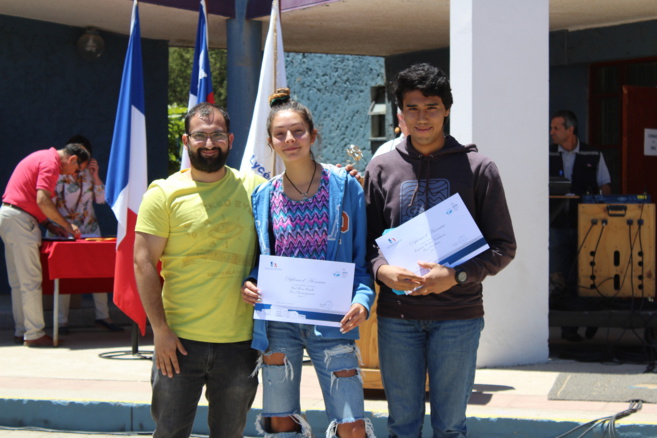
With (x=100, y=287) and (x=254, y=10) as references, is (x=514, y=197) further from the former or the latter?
(x=100, y=287)

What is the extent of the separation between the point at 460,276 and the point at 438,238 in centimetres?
17

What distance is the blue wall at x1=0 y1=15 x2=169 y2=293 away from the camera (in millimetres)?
10625

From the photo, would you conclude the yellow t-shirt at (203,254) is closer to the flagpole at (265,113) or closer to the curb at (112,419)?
the curb at (112,419)

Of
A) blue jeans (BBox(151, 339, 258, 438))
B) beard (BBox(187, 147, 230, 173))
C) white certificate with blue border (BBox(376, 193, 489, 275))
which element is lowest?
blue jeans (BBox(151, 339, 258, 438))

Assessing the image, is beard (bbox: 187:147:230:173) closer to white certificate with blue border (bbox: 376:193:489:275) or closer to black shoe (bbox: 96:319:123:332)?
white certificate with blue border (bbox: 376:193:489:275)

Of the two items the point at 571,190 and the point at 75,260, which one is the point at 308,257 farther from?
the point at 571,190

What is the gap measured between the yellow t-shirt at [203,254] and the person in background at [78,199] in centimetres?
556

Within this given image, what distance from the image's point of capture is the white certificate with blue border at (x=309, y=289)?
3574mm

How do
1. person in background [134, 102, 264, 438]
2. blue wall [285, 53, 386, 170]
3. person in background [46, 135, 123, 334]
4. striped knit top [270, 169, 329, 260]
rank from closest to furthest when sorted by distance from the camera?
striped knit top [270, 169, 329, 260] < person in background [134, 102, 264, 438] < person in background [46, 135, 123, 334] < blue wall [285, 53, 386, 170]

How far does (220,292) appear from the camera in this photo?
3.79 m

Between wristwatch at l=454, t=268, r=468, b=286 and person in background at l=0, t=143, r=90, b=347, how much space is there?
5.97 meters

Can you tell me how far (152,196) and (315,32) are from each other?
7.23m

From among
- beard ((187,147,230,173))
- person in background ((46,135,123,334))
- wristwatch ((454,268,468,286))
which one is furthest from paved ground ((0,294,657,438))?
beard ((187,147,230,173))

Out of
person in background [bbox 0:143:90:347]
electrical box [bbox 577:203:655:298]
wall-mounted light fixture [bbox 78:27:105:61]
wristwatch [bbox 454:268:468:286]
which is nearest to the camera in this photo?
wristwatch [bbox 454:268:468:286]
